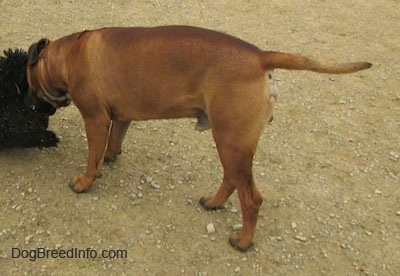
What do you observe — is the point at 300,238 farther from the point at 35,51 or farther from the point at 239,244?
the point at 35,51

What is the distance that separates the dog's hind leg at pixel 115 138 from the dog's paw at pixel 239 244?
1.11 metres

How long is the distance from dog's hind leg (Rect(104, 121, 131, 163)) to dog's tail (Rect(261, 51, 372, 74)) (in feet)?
4.30

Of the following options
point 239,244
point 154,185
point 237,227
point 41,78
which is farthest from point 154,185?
point 41,78

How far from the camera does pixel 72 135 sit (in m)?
4.14

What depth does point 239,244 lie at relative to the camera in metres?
3.29

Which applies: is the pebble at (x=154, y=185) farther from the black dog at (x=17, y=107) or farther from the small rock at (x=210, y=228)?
the black dog at (x=17, y=107)

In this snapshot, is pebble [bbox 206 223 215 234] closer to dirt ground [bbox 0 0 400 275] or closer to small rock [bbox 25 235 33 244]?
dirt ground [bbox 0 0 400 275]

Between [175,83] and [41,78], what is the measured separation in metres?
0.96

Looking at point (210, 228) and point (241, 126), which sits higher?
point (241, 126)

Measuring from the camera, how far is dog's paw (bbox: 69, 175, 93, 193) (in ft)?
11.6

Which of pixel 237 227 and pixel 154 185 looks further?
pixel 154 185

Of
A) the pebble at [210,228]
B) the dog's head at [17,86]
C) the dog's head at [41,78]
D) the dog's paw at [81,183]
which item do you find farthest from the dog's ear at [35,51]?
the pebble at [210,228]

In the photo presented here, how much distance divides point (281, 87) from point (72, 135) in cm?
208

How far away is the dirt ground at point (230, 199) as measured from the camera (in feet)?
10.6
